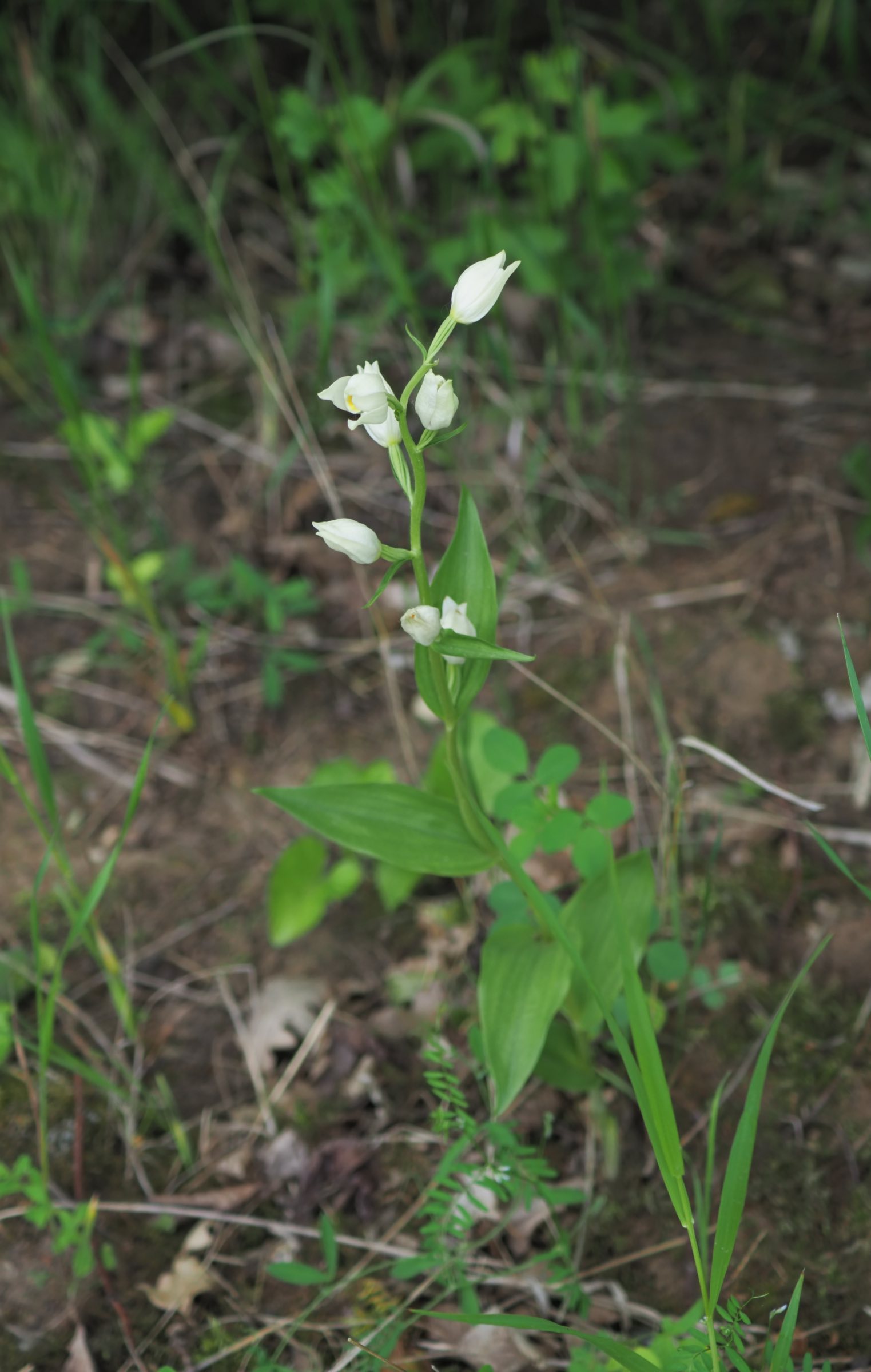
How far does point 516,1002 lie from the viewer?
1.34 meters

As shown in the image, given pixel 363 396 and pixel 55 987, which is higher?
pixel 363 396

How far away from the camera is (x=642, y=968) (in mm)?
1613

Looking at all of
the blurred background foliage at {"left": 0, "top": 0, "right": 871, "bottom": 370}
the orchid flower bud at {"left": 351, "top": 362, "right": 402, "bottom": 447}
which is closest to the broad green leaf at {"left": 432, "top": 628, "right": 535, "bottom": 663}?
the orchid flower bud at {"left": 351, "top": 362, "right": 402, "bottom": 447}

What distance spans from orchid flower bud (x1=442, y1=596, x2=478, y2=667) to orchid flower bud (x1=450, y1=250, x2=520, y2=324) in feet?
1.08

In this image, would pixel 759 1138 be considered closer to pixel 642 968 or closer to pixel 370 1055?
pixel 642 968

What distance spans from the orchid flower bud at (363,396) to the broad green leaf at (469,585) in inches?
7.7

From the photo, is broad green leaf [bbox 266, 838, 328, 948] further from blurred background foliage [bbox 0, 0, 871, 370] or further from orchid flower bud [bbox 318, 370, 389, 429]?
blurred background foliage [bbox 0, 0, 871, 370]

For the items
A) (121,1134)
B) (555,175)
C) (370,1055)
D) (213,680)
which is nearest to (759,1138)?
(370,1055)

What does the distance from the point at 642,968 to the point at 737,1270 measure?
1.39 ft

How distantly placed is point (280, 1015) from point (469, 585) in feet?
2.82

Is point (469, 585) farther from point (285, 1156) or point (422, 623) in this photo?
point (285, 1156)

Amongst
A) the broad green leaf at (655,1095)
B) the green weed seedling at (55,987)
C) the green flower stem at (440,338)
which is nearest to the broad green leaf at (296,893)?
the green weed seedling at (55,987)

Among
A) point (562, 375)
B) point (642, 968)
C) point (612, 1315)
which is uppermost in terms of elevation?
point (562, 375)

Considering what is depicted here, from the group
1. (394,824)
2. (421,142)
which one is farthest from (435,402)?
(421,142)
